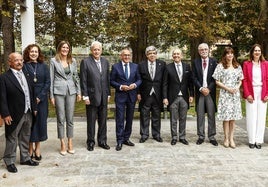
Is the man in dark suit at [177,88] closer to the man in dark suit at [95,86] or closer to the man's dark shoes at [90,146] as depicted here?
the man in dark suit at [95,86]

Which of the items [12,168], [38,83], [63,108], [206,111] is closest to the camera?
[12,168]

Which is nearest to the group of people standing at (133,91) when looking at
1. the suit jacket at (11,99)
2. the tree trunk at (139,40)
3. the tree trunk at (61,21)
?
the suit jacket at (11,99)

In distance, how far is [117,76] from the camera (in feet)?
21.2

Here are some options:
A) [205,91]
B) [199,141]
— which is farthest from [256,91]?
[199,141]

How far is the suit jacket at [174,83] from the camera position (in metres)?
6.67

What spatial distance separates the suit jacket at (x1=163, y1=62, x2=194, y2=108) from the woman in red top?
102cm

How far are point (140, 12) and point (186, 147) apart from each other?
737cm

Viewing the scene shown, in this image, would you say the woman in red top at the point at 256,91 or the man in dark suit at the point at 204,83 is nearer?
the woman in red top at the point at 256,91

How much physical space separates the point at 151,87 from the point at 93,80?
116cm

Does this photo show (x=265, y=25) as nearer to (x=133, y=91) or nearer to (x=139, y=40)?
(x=139, y=40)

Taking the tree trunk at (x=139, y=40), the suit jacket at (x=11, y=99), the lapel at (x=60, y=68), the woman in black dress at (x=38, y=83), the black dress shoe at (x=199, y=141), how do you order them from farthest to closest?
the tree trunk at (x=139, y=40) < the black dress shoe at (x=199, y=141) < the lapel at (x=60, y=68) < the woman in black dress at (x=38, y=83) < the suit jacket at (x=11, y=99)

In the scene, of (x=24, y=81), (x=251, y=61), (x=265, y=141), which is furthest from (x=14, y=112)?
(x=265, y=141)

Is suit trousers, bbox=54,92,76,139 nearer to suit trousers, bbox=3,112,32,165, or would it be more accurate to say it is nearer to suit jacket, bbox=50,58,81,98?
suit jacket, bbox=50,58,81,98

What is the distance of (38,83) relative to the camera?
5469 mm
